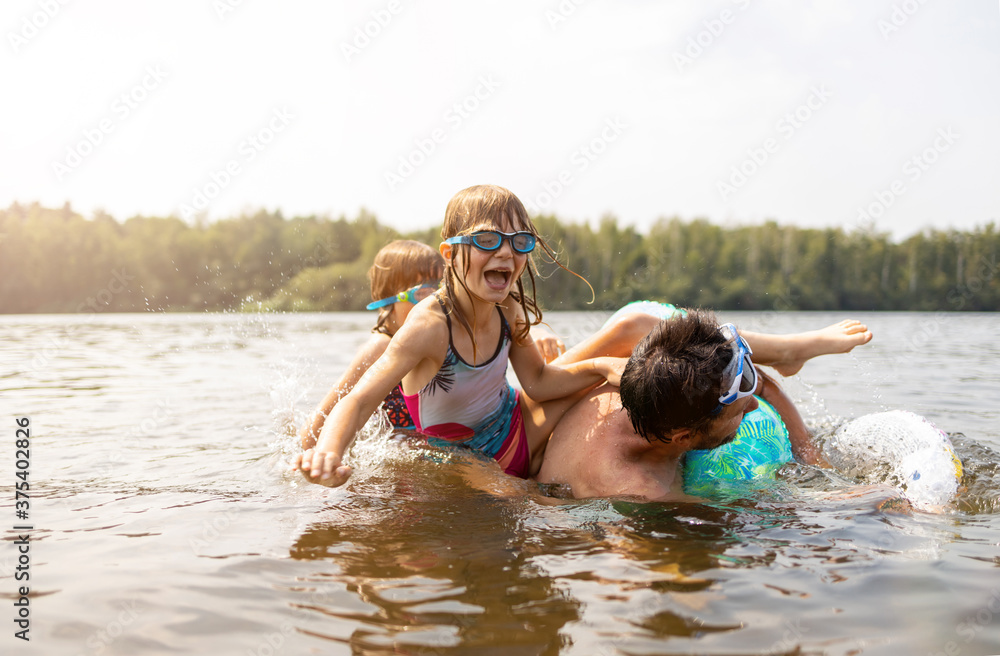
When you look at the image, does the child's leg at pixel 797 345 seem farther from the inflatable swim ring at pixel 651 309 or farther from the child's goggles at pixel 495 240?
the child's goggles at pixel 495 240

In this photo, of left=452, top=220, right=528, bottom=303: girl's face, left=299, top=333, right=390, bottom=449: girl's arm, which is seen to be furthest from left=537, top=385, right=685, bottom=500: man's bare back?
left=299, top=333, right=390, bottom=449: girl's arm

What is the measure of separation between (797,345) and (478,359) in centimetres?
211

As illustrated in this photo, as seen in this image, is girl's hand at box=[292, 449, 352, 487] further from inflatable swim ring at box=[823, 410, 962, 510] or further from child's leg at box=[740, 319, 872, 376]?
inflatable swim ring at box=[823, 410, 962, 510]

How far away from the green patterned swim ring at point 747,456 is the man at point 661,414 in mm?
77

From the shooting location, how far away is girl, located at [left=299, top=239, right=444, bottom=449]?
523 cm

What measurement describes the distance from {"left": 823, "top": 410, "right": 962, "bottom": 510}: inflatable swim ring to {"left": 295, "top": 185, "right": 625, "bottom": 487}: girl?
1680 mm

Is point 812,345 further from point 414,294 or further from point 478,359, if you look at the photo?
point 414,294

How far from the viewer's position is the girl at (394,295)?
5230mm

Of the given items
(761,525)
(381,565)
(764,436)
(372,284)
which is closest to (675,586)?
(761,525)

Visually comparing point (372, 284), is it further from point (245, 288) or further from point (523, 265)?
point (245, 288)

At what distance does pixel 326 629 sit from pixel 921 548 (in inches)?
96.4

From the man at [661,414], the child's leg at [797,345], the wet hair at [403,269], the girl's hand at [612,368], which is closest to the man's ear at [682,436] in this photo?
the man at [661,414]

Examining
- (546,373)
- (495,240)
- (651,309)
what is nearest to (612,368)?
(546,373)

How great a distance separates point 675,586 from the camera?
2.65m
